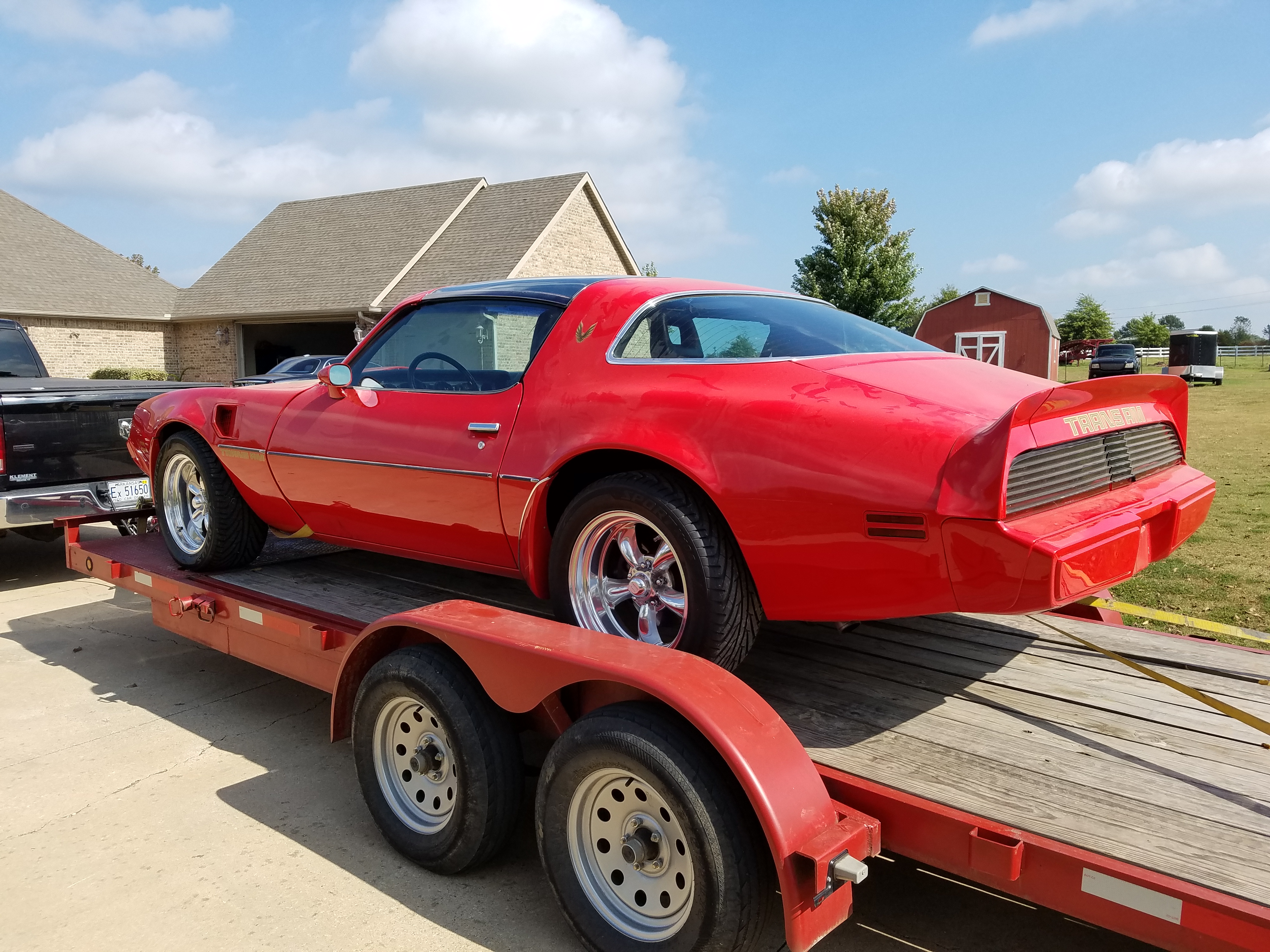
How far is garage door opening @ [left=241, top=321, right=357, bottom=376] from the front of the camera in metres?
27.1

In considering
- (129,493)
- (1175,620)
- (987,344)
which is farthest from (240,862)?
(987,344)

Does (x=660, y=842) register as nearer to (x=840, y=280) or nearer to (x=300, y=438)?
(x=300, y=438)

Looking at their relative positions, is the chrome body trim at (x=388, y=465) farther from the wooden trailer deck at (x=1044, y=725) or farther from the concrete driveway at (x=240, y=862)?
the concrete driveway at (x=240, y=862)

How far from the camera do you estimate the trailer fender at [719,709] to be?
2080 millimetres

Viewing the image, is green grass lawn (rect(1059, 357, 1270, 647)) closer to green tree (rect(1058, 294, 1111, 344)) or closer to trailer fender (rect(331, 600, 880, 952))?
trailer fender (rect(331, 600, 880, 952))

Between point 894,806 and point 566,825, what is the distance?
886 mm

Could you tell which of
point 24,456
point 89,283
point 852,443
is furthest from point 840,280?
point 852,443

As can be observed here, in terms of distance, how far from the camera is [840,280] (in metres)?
31.9

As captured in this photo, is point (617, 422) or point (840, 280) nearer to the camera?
point (617, 422)

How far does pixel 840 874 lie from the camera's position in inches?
81.2

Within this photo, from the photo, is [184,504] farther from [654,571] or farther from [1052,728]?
[1052,728]

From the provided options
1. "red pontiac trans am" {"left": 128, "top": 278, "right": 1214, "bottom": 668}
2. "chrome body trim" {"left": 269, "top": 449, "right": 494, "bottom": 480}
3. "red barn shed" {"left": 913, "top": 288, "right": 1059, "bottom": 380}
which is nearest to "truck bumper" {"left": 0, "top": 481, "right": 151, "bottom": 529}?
"red pontiac trans am" {"left": 128, "top": 278, "right": 1214, "bottom": 668}

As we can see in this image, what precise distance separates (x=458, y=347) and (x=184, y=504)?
2071 millimetres

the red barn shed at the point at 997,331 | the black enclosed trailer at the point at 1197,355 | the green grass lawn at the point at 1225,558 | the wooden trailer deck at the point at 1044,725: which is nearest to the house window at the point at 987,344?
the red barn shed at the point at 997,331
